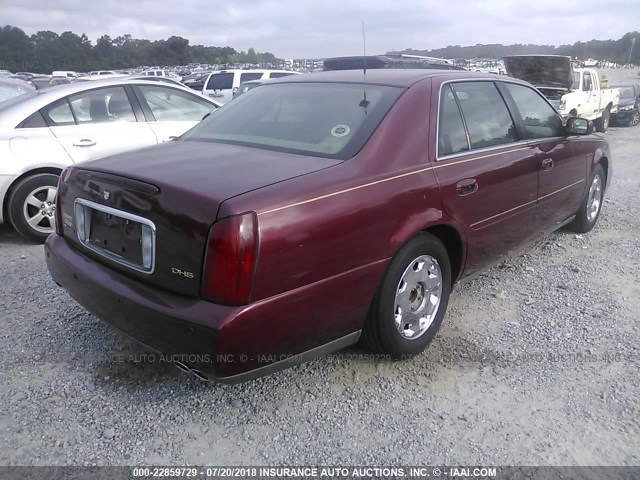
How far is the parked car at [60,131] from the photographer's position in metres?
4.95

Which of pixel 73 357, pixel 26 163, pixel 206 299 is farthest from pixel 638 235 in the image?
pixel 26 163

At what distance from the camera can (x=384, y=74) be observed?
3.51m

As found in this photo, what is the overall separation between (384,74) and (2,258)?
3.65 meters

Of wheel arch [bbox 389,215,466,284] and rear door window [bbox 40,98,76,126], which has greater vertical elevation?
rear door window [bbox 40,98,76,126]

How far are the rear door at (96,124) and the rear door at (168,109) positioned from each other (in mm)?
138

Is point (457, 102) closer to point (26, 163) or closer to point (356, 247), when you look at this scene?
point (356, 247)

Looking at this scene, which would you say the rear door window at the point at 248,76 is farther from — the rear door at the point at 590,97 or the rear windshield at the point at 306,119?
the rear windshield at the point at 306,119

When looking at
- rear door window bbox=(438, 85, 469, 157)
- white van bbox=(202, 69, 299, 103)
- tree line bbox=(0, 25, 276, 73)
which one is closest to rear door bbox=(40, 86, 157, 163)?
rear door window bbox=(438, 85, 469, 157)

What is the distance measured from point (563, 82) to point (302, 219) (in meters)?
13.4

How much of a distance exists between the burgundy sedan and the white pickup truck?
33.7 feet

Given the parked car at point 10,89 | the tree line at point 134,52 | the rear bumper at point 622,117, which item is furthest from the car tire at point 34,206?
the tree line at point 134,52

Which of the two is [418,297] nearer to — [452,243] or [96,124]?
[452,243]

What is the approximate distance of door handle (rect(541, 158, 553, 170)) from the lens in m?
4.03

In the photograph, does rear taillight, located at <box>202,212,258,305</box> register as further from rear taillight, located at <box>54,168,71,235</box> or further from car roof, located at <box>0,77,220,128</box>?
car roof, located at <box>0,77,220,128</box>
